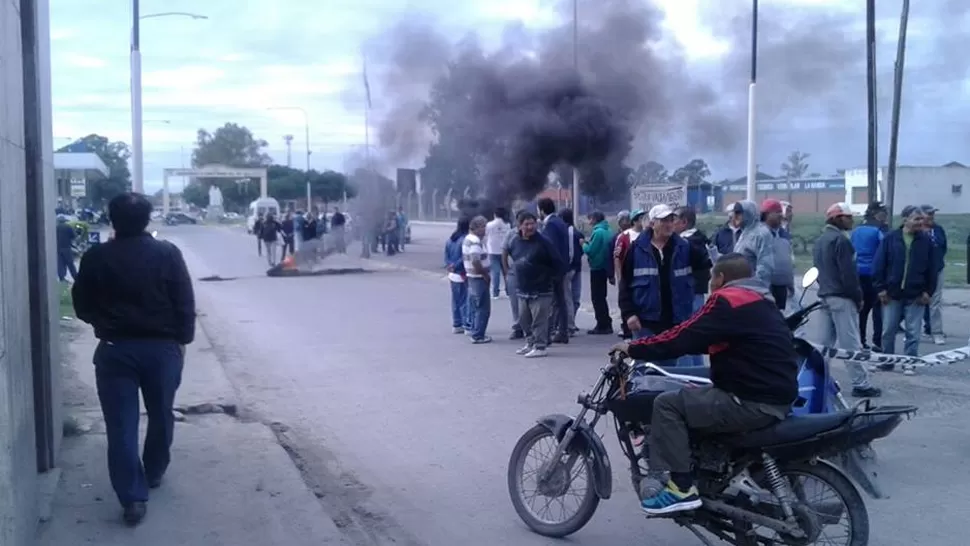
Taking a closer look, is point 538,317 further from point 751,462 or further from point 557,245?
point 751,462

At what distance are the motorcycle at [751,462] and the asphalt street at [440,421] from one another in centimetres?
55

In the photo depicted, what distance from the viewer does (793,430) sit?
479 cm

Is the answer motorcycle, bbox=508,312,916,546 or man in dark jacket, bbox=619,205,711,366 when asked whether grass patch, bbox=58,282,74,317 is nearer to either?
man in dark jacket, bbox=619,205,711,366

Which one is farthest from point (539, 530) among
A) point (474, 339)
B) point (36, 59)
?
point (474, 339)

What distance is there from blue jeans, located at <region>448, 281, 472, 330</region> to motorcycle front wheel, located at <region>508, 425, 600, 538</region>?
8072mm

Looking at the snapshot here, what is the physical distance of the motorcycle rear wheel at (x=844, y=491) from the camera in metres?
4.82

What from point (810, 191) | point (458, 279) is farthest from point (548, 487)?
point (810, 191)

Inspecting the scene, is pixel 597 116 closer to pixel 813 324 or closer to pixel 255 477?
pixel 813 324

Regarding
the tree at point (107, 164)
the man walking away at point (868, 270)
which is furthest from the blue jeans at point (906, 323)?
the tree at point (107, 164)

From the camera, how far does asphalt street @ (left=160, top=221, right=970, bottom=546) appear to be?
5.80 meters

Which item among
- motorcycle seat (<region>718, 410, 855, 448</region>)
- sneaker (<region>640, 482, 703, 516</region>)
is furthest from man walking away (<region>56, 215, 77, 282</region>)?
motorcycle seat (<region>718, 410, 855, 448</region>)

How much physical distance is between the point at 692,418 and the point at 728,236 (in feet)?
22.7

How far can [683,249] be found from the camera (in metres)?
7.95

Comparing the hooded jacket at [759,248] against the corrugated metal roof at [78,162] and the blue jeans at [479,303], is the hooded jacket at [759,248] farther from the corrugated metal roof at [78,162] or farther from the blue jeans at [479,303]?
the corrugated metal roof at [78,162]
